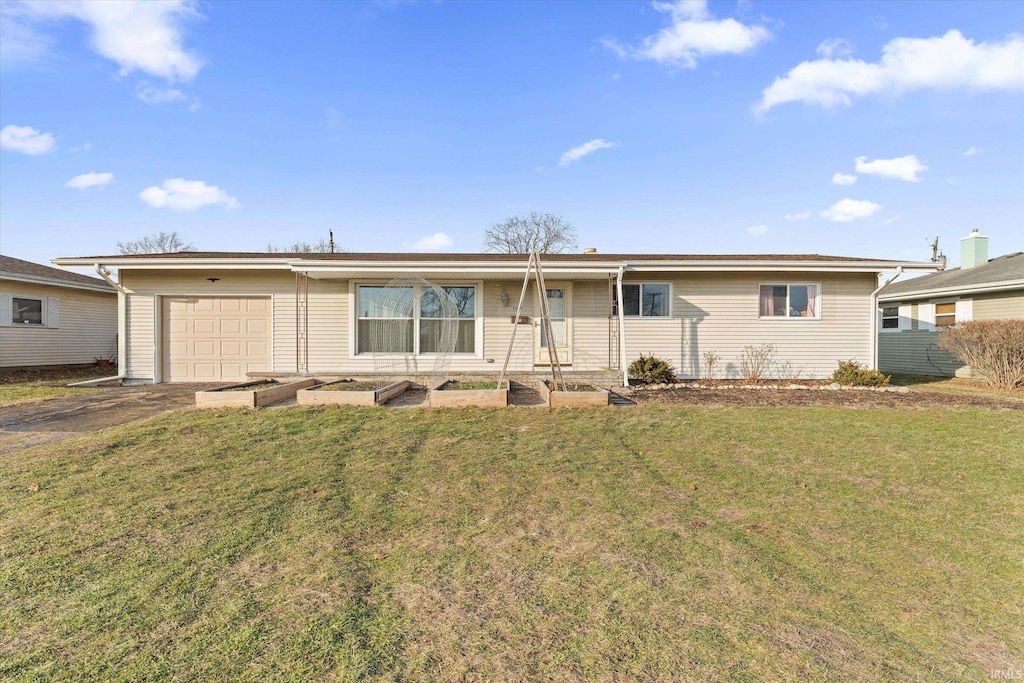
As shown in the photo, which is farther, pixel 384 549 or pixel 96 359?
pixel 96 359

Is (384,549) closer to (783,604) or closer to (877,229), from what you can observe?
(783,604)

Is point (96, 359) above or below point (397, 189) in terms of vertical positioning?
below

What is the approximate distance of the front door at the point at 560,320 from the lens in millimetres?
11664

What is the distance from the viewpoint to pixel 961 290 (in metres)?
13.3

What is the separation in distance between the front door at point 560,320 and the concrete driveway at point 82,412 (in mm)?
7384

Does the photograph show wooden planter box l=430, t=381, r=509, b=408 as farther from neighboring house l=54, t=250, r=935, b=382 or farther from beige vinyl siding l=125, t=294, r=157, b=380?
beige vinyl siding l=125, t=294, r=157, b=380

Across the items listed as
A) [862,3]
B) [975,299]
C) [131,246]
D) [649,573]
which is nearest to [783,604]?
[649,573]

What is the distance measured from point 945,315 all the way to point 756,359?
7.62 m

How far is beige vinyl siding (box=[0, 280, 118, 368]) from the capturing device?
520 inches

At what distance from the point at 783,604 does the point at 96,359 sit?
20.1m

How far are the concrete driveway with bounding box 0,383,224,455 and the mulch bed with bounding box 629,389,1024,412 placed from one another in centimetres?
811

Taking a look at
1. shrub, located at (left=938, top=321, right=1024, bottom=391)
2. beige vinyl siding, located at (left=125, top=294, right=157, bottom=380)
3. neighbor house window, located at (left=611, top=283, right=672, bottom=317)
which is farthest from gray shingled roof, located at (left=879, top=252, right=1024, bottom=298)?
beige vinyl siding, located at (left=125, top=294, right=157, bottom=380)

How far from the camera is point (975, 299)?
1352cm

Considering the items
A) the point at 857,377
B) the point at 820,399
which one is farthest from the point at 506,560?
the point at 857,377
